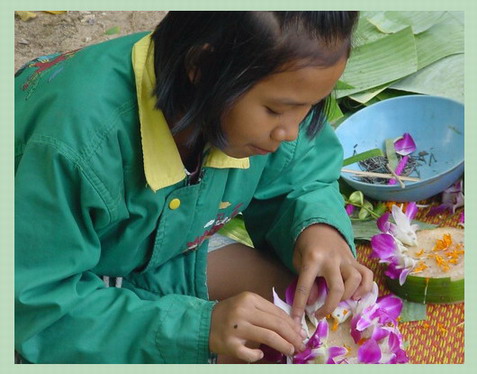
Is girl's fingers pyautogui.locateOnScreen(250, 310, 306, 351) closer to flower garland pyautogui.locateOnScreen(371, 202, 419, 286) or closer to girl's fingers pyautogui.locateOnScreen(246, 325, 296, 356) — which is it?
girl's fingers pyautogui.locateOnScreen(246, 325, 296, 356)

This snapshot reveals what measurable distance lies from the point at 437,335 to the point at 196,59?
0.73 meters

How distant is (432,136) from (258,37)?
0.93m

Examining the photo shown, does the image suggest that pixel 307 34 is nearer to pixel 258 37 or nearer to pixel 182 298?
Answer: pixel 258 37

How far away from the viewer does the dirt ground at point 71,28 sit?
6.00 feet

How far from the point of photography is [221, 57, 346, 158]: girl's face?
85 centimetres

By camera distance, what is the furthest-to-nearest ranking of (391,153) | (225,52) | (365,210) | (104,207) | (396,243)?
(391,153) < (365,210) < (396,243) < (104,207) < (225,52)

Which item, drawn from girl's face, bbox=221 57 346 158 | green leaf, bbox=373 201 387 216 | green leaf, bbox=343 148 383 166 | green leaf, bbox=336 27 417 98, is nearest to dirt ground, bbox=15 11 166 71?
green leaf, bbox=336 27 417 98

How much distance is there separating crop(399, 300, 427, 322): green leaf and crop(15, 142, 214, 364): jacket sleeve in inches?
18.3

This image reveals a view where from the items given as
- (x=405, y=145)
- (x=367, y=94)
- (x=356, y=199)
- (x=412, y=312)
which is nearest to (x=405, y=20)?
(x=367, y=94)

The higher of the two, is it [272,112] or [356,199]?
[272,112]

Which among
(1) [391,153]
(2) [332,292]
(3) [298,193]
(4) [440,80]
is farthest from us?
(4) [440,80]

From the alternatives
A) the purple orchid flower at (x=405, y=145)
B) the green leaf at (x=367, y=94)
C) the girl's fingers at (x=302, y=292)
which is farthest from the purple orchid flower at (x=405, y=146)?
the girl's fingers at (x=302, y=292)

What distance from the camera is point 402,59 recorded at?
5.78 ft

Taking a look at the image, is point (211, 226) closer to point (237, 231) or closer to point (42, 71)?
point (237, 231)
